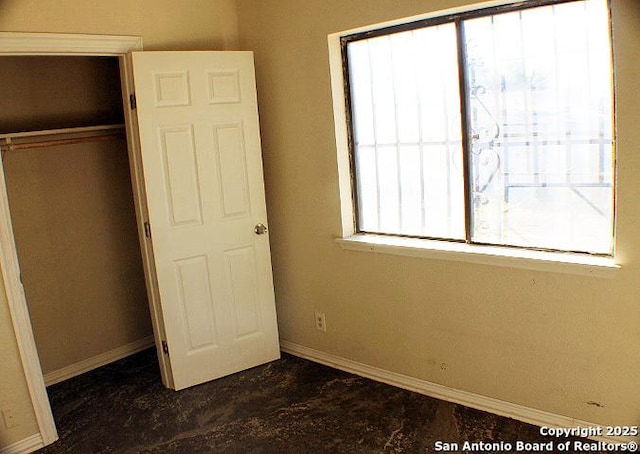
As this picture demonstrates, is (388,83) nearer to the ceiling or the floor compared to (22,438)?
nearer to the ceiling

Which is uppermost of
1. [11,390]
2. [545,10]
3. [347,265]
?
[545,10]

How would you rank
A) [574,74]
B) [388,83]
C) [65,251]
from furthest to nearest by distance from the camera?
[65,251], [388,83], [574,74]

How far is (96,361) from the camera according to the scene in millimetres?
4027

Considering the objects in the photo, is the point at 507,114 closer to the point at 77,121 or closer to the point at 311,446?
the point at 311,446

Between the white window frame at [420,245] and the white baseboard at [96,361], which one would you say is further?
the white baseboard at [96,361]

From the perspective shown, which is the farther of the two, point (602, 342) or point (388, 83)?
point (388, 83)

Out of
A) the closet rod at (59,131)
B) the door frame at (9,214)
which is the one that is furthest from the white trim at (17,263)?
the closet rod at (59,131)

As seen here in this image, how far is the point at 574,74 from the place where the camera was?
2572 millimetres

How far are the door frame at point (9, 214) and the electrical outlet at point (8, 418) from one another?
0.10 m

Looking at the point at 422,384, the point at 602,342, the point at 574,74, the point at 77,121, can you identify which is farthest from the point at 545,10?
the point at 77,121

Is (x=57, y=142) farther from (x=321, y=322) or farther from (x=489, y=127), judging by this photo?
(x=489, y=127)

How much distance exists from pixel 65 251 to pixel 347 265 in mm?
1838

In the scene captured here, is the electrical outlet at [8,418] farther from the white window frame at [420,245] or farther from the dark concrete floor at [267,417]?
the white window frame at [420,245]

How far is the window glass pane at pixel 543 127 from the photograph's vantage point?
2.54m
